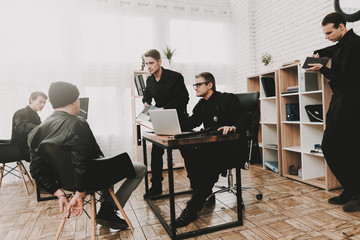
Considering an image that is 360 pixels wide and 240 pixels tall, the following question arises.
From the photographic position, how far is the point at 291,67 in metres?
3.43

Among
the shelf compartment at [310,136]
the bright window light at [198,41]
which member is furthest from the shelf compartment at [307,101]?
the bright window light at [198,41]

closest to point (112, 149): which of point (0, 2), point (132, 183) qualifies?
point (132, 183)

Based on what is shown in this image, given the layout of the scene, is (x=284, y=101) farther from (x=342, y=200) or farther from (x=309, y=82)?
(x=342, y=200)

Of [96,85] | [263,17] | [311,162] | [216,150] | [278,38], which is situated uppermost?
[263,17]

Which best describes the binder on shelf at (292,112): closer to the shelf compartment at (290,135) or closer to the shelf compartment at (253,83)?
the shelf compartment at (290,135)

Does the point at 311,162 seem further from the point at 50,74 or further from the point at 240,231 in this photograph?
the point at 50,74

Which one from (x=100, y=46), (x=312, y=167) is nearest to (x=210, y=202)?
(x=312, y=167)

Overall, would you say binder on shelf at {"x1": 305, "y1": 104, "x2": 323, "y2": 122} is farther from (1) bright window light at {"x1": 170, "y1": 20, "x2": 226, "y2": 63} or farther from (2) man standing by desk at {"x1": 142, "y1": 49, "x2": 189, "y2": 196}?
(1) bright window light at {"x1": 170, "y1": 20, "x2": 226, "y2": 63}

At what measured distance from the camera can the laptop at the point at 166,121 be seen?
78.0 inches

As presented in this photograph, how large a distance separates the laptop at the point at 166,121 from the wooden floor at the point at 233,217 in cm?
82

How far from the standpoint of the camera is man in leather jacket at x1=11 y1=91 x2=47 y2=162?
10.1ft

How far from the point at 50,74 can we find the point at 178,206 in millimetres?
3051

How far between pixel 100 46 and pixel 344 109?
366 cm

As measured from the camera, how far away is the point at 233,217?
2262 mm
